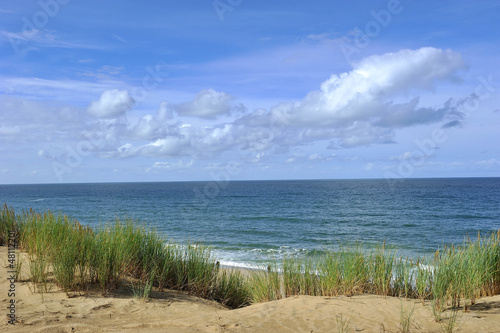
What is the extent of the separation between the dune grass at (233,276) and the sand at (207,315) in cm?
29

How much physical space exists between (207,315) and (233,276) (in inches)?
103

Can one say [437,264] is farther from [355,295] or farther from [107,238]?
[107,238]

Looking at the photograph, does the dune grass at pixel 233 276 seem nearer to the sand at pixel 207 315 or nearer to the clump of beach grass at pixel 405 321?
the sand at pixel 207 315

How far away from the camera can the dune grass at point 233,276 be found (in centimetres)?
702

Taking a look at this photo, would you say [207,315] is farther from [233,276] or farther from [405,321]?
[405,321]

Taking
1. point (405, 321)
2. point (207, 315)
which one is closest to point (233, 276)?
point (207, 315)

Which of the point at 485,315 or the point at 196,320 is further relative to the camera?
the point at 485,315

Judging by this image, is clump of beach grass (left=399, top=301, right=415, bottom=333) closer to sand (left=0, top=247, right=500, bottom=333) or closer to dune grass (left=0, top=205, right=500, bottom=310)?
sand (left=0, top=247, right=500, bottom=333)

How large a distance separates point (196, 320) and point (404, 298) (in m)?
4.20

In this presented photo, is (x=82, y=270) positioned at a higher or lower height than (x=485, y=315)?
higher

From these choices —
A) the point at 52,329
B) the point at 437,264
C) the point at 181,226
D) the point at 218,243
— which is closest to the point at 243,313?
the point at 52,329

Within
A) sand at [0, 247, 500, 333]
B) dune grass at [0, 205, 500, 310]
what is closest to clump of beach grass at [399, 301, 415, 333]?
sand at [0, 247, 500, 333]

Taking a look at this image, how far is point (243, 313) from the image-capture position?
634 centimetres

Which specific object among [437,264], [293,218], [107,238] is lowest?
[293,218]
